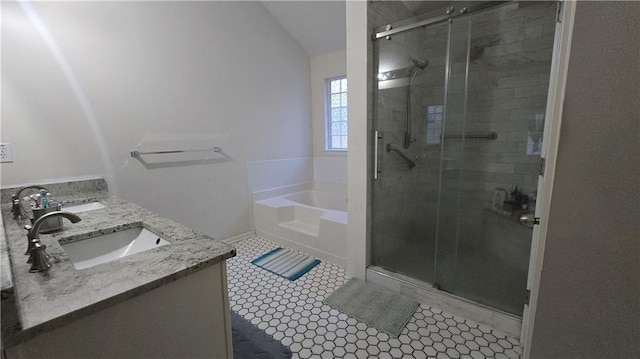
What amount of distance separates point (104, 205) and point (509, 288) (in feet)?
8.34

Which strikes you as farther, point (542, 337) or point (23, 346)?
point (542, 337)

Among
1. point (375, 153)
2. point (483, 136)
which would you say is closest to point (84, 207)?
point (375, 153)

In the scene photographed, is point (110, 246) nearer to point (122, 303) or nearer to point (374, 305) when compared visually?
point (122, 303)

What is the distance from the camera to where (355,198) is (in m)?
2.04

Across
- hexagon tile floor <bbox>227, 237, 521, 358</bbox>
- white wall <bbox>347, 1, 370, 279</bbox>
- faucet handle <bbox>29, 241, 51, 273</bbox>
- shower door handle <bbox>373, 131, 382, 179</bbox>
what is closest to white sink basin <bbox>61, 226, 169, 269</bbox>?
faucet handle <bbox>29, 241, 51, 273</bbox>

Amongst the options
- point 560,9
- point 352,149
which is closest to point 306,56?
point 352,149

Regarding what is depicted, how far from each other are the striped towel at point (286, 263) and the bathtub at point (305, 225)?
0.09 m

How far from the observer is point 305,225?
279cm

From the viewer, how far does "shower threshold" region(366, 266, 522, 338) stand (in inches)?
59.5

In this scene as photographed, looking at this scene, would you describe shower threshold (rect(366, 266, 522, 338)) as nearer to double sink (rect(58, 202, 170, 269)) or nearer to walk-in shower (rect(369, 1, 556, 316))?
walk-in shower (rect(369, 1, 556, 316))

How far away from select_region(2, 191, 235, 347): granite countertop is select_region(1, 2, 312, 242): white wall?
94cm

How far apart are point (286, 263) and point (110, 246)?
147 centimetres

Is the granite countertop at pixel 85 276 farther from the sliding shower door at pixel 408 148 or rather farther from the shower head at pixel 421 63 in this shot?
the shower head at pixel 421 63

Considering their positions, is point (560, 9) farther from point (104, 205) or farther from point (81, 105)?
point (81, 105)
